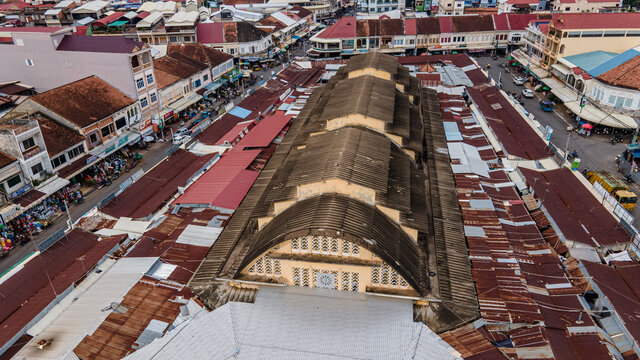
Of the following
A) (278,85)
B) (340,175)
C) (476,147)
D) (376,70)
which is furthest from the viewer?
(278,85)

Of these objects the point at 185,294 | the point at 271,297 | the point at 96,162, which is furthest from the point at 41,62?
the point at 271,297

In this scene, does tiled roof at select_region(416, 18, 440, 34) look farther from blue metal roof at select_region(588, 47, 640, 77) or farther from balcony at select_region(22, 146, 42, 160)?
balcony at select_region(22, 146, 42, 160)

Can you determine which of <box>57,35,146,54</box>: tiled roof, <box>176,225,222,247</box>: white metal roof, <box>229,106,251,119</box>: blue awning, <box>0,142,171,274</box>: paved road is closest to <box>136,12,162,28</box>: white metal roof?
<box>57,35,146,54</box>: tiled roof

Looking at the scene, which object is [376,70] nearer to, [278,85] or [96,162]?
[278,85]

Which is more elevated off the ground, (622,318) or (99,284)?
(99,284)

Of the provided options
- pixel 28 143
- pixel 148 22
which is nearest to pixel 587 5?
pixel 148 22
